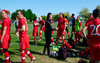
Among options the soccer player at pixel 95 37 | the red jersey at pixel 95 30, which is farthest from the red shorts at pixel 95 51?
the red jersey at pixel 95 30

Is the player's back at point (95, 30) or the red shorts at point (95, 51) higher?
the player's back at point (95, 30)

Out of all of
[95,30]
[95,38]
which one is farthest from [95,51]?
[95,30]

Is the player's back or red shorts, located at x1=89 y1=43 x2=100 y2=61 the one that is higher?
the player's back

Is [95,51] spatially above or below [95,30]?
below

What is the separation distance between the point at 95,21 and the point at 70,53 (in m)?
2.78

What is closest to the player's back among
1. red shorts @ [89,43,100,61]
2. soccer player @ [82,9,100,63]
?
soccer player @ [82,9,100,63]

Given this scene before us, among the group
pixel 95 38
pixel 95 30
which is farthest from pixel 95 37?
pixel 95 30

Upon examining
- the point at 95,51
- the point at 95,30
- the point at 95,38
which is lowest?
the point at 95,51

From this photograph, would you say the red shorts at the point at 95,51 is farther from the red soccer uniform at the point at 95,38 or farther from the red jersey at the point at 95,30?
the red jersey at the point at 95,30

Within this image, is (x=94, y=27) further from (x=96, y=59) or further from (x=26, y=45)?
(x=26, y=45)

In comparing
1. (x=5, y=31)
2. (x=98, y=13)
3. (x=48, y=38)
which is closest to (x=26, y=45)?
(x=5, y=31)

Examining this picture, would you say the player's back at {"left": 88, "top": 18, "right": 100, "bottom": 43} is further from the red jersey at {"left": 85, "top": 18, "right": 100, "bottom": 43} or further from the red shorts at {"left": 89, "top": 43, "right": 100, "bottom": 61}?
the red shorts at {"left": 89, "top": 43, "right": 100, "bottom": 61}

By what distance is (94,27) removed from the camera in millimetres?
2836

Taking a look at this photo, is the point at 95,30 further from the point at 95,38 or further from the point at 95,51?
the point at 95,51
